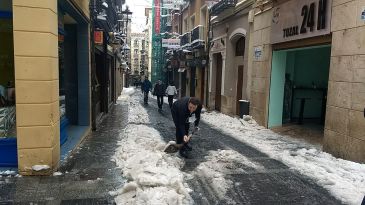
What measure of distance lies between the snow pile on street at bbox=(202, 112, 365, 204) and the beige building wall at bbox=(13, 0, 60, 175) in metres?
4.42

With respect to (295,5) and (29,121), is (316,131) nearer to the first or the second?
(295,5)

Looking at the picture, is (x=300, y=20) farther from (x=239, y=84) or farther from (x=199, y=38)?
(x=199, y=38)

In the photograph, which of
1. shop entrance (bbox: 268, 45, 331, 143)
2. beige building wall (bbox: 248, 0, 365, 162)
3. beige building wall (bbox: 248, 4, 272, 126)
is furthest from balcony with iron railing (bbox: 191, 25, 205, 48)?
beige building wall (bbox: 248, 0, 365, 162)

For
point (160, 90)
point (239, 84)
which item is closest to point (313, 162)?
point (239, 84)

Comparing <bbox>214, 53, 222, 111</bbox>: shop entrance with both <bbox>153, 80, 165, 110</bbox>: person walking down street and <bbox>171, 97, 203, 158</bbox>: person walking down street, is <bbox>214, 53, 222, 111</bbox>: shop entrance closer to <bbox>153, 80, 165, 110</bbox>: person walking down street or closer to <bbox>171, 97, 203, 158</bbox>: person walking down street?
<bbox>153, 80, 165, 110</bbox>: person walking down street

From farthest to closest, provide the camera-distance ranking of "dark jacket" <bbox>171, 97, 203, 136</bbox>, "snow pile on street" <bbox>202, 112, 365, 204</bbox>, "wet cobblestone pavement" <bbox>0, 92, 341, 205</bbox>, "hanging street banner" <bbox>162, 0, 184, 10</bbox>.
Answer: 1. "hanging street banner" <bbox>162, 0, 184, 10</bbox>
2. "dark jacket" <bbox>171, 97, 203, 136</bbox>
3. "snow pile on street" <bbox>202, 112, 365, 204</bbox>
4. "wet cobblestone pavement" <bbox>0, 92, 341, 205</bbox>

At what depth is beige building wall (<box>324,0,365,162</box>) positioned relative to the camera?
6.67 metres

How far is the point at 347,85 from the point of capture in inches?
280

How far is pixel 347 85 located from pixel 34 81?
19.8 ft

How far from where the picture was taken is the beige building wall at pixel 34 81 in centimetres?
515

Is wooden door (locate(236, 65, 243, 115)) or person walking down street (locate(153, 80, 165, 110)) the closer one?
wooden door (locate(236, 65, 243, 115))

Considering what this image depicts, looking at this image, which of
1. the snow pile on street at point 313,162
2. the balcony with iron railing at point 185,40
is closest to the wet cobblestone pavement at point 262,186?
the snow pile on street at point 313,162

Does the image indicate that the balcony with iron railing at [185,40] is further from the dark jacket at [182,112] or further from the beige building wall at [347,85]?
the dark jacket at [182,112]

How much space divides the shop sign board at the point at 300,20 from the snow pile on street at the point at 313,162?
2795mm
